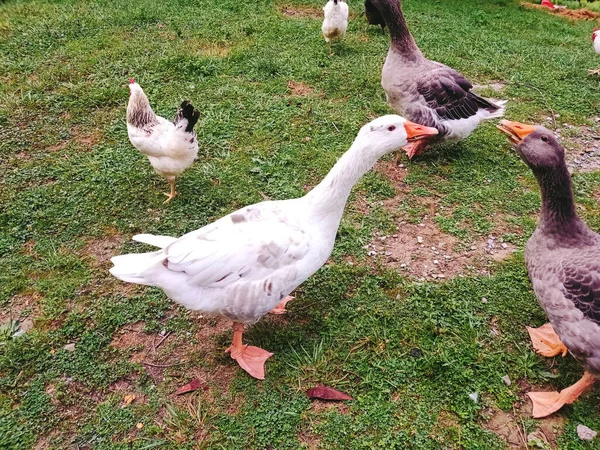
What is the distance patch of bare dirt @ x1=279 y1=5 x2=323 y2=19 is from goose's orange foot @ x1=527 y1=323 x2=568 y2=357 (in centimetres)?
820

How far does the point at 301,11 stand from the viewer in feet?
31.2

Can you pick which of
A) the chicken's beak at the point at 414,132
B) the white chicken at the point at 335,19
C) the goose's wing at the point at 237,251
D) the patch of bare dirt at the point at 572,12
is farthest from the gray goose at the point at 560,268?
the patch of bare dirt at the point at 572,12

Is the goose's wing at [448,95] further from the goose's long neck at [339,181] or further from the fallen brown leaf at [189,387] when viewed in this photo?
the fallen brown leaf at [189,387]

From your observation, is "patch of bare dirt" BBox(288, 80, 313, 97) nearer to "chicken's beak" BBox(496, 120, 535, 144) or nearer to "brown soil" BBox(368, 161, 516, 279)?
"brown soil" BBox(368, 161, 516, 279)

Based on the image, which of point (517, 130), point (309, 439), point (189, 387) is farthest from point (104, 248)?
point (517, 130)

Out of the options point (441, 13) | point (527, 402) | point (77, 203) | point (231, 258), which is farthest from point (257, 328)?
point (441, 13)

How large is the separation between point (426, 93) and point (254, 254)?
3.12 meters

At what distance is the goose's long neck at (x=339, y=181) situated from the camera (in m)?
2.86

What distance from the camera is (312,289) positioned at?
353 centimetres

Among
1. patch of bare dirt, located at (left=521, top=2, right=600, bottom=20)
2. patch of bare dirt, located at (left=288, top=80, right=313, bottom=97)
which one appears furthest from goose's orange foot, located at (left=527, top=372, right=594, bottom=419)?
patch of bare dirt, located at (left=521, top=2, right=600, bottom=20)

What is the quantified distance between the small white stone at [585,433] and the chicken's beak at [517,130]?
1.85m

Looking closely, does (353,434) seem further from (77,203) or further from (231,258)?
(77,203)

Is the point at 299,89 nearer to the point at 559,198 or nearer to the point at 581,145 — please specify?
the point at 581,145

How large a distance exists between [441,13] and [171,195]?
889cm
